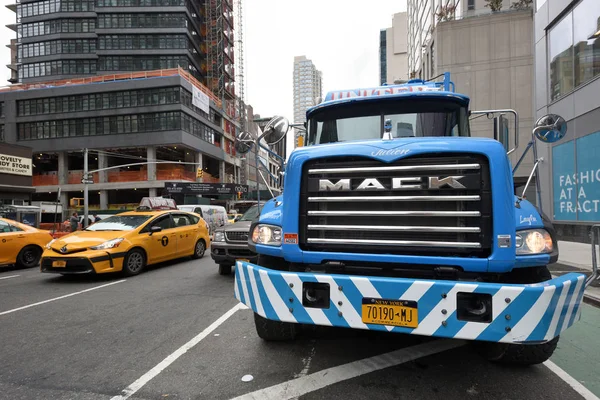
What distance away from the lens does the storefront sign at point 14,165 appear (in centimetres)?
2299

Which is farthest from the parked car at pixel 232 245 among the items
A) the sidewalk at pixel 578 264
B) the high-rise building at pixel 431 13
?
the high-rise building at pixel 431 13

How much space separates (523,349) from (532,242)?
3.69 feet

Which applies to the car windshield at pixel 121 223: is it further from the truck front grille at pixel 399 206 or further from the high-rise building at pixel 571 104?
the high-rise building at pixel 571 104

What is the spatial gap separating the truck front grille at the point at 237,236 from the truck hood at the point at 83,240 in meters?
2.70

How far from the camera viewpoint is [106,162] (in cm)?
4722

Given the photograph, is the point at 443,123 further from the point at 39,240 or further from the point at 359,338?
the point at 39,240

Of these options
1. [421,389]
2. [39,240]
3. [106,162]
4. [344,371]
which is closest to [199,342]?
[344,371]

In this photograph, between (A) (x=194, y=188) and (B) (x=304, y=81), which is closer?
(A) (x=194, y=188)

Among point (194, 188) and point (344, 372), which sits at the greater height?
point (194, 188)

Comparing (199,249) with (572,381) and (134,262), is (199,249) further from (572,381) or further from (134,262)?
(572,381)

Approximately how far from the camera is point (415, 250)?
2.91m

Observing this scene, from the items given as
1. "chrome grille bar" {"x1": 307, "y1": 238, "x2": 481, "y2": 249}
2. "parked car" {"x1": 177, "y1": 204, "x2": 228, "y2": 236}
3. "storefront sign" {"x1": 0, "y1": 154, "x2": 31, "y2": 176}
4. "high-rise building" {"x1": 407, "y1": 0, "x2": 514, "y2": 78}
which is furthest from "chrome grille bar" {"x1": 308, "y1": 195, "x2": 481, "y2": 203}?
"high-rise building" {"x1": 407, "y1": 0, "x2": 514, "y2": 78}

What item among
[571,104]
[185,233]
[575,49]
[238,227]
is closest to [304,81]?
[575,49]

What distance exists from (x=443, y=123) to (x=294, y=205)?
2209mm
